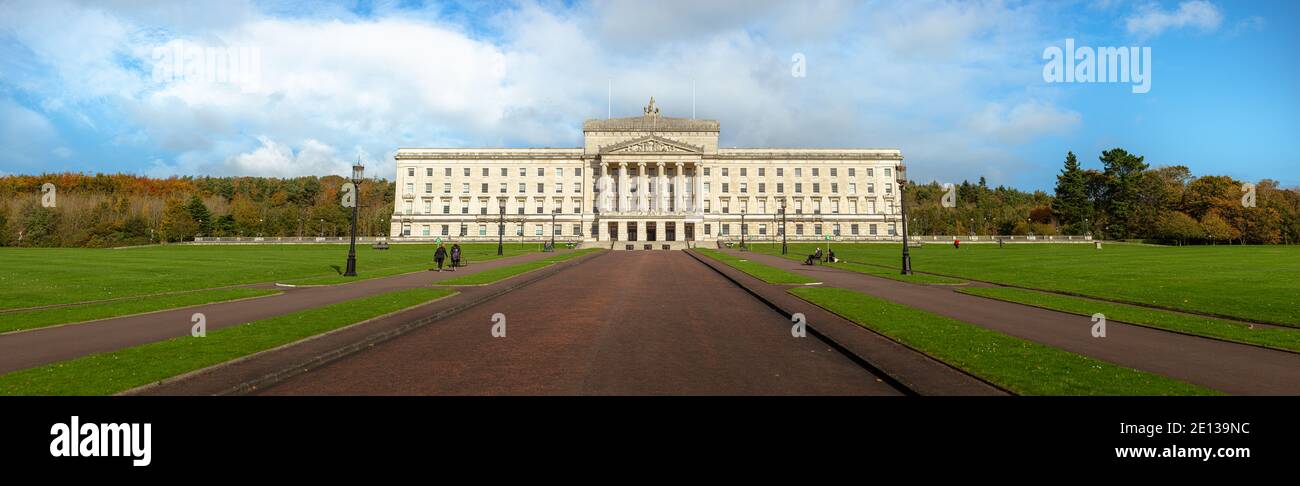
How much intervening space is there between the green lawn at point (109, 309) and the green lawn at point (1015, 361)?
17.3 metres

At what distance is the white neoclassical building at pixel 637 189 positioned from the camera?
104312mm

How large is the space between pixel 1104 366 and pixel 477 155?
109275mm

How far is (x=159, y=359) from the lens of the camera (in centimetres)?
756

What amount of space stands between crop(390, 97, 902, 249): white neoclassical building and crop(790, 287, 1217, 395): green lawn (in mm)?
91955

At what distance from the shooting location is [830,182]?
108625 mm

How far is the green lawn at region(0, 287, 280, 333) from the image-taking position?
38.9 ft

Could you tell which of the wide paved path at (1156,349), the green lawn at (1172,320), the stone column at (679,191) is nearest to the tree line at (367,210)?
the stone column at (679,191)

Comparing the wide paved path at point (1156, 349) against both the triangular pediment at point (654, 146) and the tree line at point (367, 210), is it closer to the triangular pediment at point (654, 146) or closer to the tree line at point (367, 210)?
the triangular pediment at point (654, 146)

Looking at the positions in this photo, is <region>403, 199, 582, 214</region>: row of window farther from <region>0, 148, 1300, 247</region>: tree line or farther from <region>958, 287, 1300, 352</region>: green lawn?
<region>958, 287, 1300, 352</region>: green lawn

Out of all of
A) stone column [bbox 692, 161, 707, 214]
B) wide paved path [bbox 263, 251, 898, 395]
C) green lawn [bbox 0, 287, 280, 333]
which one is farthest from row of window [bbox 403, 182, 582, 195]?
wide paved path [bbox 263, 251, 898, 395]

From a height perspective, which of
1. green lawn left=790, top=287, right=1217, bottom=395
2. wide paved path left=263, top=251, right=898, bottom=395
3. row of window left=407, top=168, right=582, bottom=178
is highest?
row of window left=407, top=168, right=582, bottom=178
